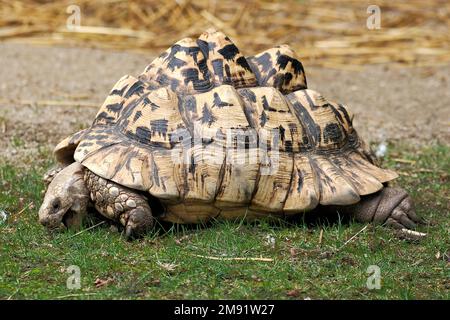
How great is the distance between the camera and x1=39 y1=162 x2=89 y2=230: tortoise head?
604 centimetres

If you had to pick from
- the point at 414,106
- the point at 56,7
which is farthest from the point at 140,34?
the point at 414,106

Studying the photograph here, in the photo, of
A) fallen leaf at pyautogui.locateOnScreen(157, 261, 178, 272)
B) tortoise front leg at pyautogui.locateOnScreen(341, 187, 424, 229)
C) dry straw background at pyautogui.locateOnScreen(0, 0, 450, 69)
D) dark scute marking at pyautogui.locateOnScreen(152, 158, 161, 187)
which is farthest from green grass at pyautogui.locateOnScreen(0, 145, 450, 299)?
dry straw background at pyautogui.locateOnScreen(0, 0, 450, 69)

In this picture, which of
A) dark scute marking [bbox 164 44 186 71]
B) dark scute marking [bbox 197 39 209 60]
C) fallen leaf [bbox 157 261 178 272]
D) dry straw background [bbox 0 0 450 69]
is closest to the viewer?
fallen leaf [bbox 157 261 178 272]

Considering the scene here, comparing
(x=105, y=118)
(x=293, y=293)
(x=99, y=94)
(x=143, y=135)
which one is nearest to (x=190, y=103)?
(x=143, y=135)

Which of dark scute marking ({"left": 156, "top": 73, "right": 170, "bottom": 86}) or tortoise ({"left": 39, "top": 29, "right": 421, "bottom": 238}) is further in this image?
dark scute marking ({"left": 156, "top": 73, "right": 170, "bottom": 86})

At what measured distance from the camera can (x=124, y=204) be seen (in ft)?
19.4

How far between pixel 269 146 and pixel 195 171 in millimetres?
557

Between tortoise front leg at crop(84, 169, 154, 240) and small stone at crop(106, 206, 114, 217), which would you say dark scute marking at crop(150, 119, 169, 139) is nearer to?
tortoise front leg at crop(84, 169, 154, 240)

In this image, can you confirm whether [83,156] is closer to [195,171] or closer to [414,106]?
[195,171]

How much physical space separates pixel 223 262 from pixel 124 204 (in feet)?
2.56

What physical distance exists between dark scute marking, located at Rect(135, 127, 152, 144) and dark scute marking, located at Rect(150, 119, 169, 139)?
4cm

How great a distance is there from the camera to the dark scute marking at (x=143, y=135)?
6059mm

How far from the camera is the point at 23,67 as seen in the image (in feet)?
36.2

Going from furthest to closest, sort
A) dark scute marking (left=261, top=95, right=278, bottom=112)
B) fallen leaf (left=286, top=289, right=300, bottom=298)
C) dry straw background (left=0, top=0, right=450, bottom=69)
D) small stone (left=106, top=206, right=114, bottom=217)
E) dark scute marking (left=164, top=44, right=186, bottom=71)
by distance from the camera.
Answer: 1. dry straw background (left=0, top=0, right=450, bottom=69)
2. dark scute marking (left=164, top=44, right=186, bottom=71)
3. dark scute marking (left=261, top=95, right=278, bottom=112)
4. small stone (left=106, top=206, right=114, bottom=217)
5. fallen leaf (left=286, top=289, right=300, bottom=298)
